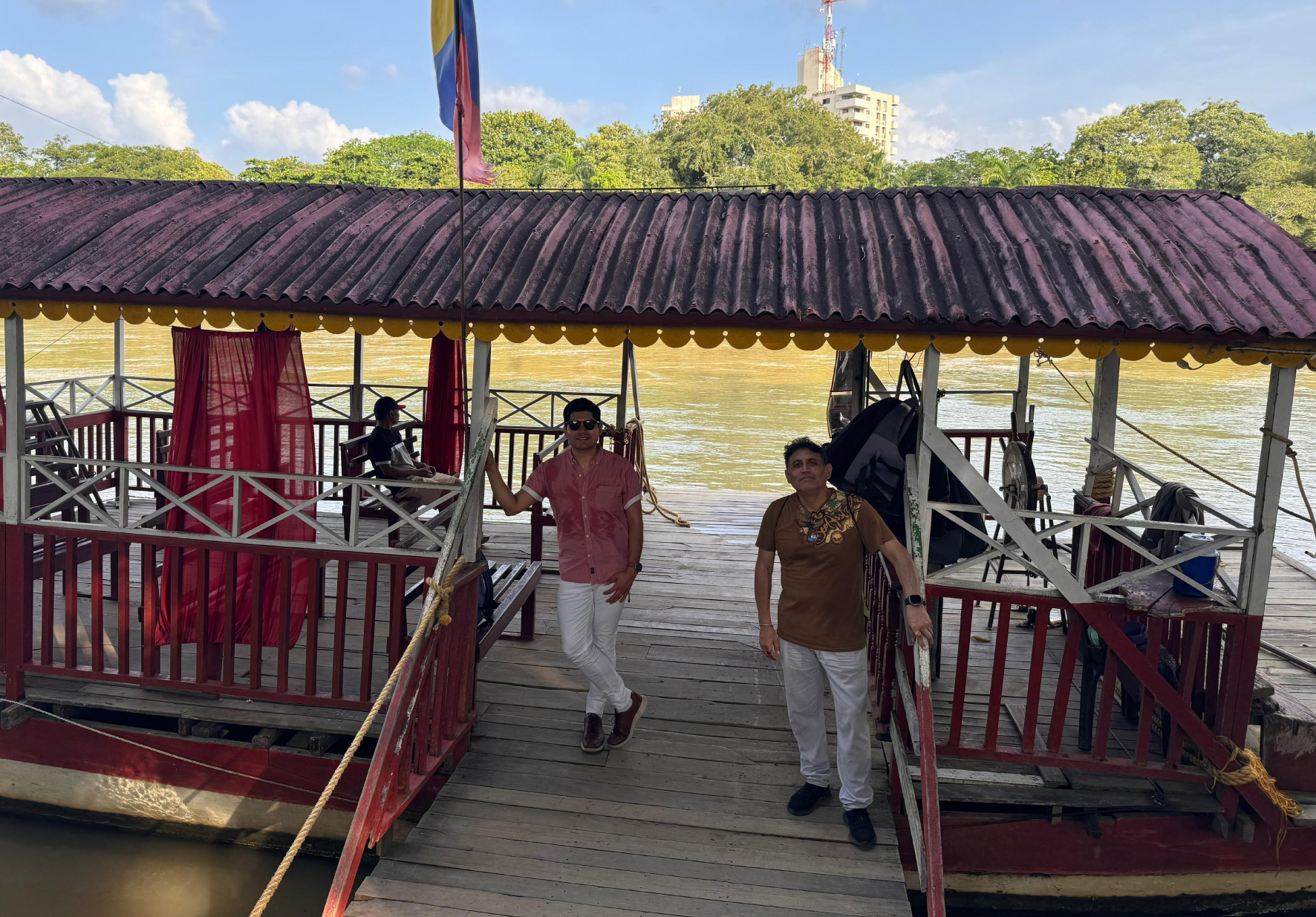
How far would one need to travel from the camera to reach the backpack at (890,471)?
4984mm

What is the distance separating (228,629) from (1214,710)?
16.8ft

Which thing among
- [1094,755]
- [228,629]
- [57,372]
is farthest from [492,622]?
[57,372]

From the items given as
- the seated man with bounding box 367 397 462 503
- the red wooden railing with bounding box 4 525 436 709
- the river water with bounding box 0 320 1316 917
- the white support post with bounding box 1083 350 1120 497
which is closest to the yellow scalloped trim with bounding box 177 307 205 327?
the red wooden railing with bounding box 4 525 436 709

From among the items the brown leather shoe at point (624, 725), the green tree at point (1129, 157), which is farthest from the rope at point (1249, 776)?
the green tree at point (1129, 157)

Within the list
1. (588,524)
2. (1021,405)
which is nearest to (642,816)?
(588,524)

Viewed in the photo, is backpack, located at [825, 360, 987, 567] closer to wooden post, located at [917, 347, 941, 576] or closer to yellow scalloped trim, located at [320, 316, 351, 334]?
wooden post, located at [917, 347, 941, 576]

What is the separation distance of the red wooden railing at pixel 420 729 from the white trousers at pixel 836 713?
1.66 metres

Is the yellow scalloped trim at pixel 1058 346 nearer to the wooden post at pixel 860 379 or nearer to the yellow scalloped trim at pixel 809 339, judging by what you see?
the yellow scalloped trim at pixel 809 339

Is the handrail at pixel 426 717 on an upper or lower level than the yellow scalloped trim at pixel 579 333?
lower

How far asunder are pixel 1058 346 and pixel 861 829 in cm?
237

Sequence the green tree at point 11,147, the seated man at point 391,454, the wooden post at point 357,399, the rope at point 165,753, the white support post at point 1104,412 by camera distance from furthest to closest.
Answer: the green tree at point 11,147 < the wooden post at point 357,399 < the seated man at point 391,454 < the white support post at point 1104,412 < the rope at point 165,753

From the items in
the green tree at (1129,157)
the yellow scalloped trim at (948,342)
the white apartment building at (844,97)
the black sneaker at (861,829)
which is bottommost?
the black sneaker at (861,829)

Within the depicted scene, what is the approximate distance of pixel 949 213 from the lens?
211 inches

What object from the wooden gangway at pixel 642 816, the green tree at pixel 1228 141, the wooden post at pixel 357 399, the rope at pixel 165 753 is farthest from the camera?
the green tree at pixel 1228 141
